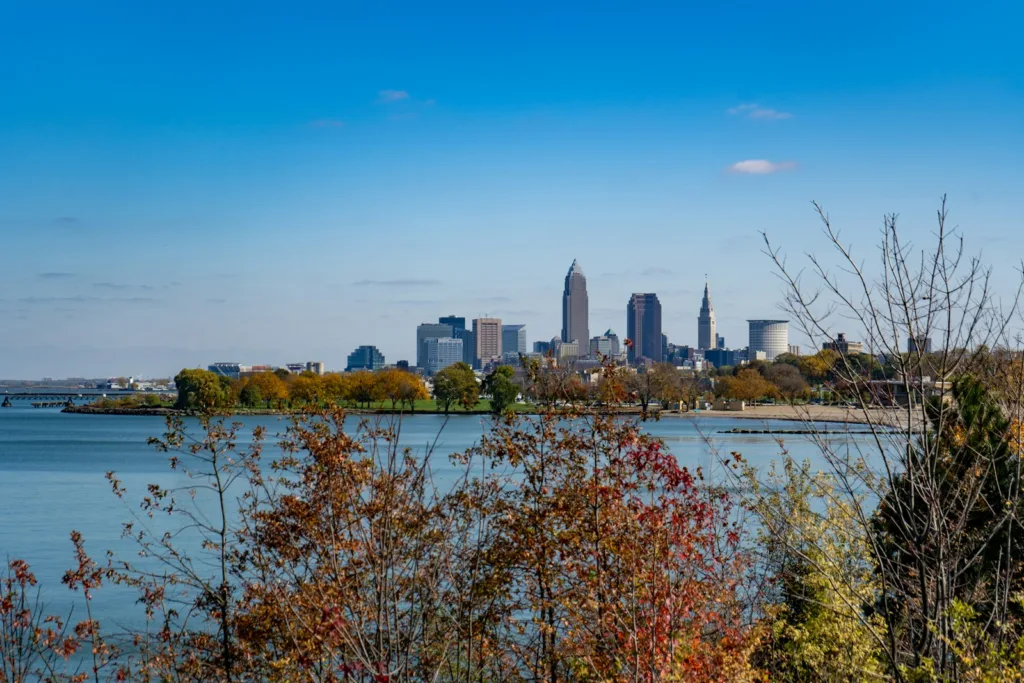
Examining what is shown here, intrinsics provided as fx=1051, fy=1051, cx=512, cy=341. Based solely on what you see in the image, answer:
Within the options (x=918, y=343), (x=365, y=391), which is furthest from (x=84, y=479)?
(x=365, y=391)

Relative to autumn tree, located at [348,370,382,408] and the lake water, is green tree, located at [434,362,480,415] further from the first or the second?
autumn tree, located at [348,370,382,408]

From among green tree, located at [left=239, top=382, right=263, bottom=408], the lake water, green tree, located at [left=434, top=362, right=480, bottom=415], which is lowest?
the lake water

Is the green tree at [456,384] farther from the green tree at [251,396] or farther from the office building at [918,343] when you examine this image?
the office building at [918,343]

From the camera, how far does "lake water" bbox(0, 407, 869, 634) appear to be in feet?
69.9

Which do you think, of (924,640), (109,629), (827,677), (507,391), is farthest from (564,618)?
(507,391)

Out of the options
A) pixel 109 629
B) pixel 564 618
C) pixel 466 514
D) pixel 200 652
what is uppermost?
pixel 466 514

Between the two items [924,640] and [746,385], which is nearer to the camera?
[924,640]

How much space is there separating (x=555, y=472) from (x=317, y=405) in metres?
2.59

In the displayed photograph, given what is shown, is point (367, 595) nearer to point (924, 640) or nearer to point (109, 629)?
point (924, 640)

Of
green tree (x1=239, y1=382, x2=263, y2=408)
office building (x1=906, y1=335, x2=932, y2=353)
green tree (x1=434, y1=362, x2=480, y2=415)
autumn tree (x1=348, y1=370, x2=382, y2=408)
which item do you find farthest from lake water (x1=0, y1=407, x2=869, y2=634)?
green tree (x1=239, y1=382, x2=263, y2=408)

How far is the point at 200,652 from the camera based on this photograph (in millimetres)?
11188

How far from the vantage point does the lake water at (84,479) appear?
21.3 metres

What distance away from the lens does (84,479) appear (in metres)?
40.0

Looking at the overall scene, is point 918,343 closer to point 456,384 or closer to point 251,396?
point 456,384
